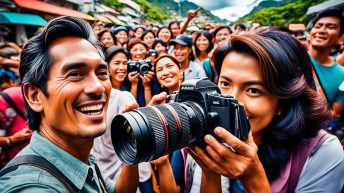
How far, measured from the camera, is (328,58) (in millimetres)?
3096

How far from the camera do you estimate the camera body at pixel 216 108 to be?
49.8 inches

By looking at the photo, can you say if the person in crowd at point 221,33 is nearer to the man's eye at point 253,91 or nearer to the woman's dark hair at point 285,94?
the woman's dark hair at point 285,94

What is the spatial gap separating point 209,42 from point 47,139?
4296mm

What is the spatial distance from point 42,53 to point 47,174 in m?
0.60

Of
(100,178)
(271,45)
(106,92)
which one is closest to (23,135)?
(100,178)

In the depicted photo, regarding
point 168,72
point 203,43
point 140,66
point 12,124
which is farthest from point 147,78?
point 203,43

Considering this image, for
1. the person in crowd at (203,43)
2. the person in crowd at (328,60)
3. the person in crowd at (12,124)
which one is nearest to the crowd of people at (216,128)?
the person in crowd at (12,124)

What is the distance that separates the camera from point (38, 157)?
3.82 ft

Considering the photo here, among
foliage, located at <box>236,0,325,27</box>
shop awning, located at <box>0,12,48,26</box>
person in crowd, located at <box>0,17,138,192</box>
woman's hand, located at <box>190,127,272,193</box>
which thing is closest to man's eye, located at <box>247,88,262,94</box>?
woman's hand, located at <box>190,127,272,193</box>

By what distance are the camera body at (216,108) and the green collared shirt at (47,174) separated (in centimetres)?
59

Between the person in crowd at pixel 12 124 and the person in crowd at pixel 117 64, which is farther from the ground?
the person in crowd at pixel 117 64

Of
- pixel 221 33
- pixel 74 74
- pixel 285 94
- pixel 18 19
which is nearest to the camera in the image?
pixel 74 74

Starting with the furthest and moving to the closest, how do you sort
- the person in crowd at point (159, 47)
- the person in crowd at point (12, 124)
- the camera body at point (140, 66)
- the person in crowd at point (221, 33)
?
the person in crowd at point (221, 33)
the person in crowd at point (159, 47)
the camera body at point (140, 66)
the person in crowd at point (12, 124)

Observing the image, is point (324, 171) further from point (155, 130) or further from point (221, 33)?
point (221, 33)
